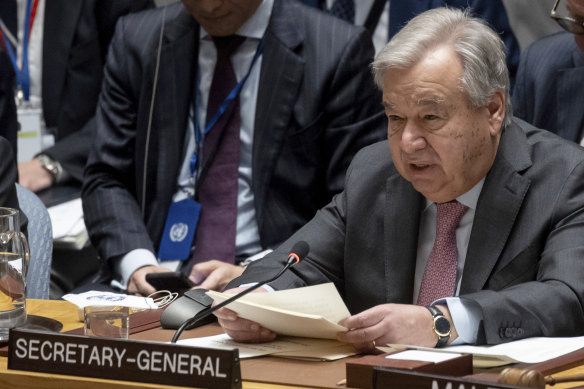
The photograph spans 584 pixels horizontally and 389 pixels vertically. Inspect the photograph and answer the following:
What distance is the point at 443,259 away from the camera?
97.5 inches

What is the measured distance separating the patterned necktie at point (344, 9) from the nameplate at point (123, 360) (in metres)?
2.70

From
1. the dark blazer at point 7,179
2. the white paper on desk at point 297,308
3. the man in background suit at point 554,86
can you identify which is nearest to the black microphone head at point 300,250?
the white paper on desk at point 297,308

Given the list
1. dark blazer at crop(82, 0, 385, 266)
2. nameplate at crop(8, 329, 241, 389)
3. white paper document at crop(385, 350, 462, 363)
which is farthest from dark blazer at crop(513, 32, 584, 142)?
nameplate at crop(8, 329, 241, 389)

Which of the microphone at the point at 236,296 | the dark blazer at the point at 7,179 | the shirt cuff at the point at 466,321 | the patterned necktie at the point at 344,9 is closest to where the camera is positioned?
the microphone at the point at 236,296

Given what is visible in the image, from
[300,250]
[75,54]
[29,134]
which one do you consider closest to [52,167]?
[29,134]

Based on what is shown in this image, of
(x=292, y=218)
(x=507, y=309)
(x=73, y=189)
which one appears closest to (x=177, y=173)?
(x=292, y=218)

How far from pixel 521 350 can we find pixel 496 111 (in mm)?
679

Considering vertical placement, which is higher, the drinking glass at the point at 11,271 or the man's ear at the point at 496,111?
the man's ear at the point at 496,111

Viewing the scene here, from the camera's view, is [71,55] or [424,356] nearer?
[424,356]

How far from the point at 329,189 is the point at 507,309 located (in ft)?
4.77

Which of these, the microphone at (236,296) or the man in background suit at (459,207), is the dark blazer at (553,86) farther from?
the microphone at (236,296)

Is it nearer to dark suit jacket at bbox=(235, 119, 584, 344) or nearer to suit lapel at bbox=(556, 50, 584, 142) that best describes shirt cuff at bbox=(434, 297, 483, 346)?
dark suit jacket at bbox=(235, 119, 584, 344)

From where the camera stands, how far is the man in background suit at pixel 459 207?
2225 mm

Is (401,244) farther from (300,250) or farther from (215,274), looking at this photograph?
(215,274)
